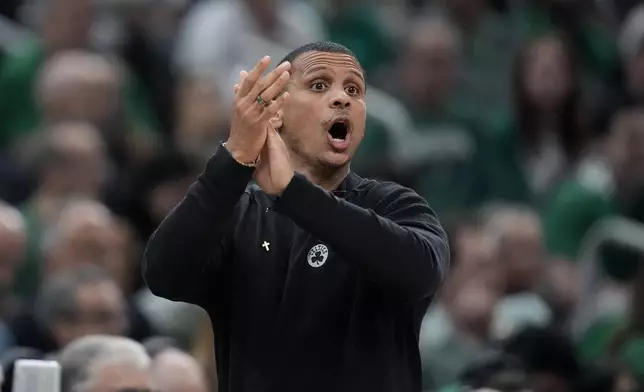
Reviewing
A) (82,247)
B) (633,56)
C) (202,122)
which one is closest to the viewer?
(82,247)

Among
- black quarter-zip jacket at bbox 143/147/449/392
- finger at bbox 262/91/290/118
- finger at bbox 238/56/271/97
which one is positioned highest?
finger at bbox 238/56/271/97

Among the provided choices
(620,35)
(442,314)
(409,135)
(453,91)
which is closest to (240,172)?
(442,314)

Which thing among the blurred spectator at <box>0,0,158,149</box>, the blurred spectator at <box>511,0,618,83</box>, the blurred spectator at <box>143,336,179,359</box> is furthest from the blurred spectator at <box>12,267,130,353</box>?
the blurred spectator at <box>511,0,618,83</box>

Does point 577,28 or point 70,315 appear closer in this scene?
point 70,315

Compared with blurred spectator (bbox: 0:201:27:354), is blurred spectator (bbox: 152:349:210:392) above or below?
below

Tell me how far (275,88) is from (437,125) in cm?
626

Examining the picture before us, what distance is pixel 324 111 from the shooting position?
4.29 m

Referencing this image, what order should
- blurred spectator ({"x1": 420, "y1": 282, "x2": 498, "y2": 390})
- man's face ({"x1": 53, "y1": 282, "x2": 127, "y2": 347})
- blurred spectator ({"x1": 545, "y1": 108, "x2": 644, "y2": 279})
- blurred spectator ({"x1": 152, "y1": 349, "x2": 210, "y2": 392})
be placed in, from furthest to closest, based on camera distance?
blurred spectator ({"x1": 545, "y1": 108, "x2": 644, "y2": 279}) < blurred spectator ({"x1": 420, "y1": 282, "x2": 498, "y2": 390}) < man's face ({"x1": 53, "y1": 282, "x2": 127, "y2": 347}) < blurred spectator ({"x1": 152, "y1": 349, "x2": 210, "y2": 392})

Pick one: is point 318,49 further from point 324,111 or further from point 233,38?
point 233,38

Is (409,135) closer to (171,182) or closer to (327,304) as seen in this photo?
(171,182)

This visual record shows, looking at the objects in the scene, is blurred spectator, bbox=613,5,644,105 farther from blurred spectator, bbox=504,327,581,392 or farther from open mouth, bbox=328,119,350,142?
open mouth, bbox=328,119,350,142

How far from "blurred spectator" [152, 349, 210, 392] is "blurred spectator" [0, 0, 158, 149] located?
317cm

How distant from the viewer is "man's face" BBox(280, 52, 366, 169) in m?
4.30

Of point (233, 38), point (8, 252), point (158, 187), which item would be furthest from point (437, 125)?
point (8, 252)
